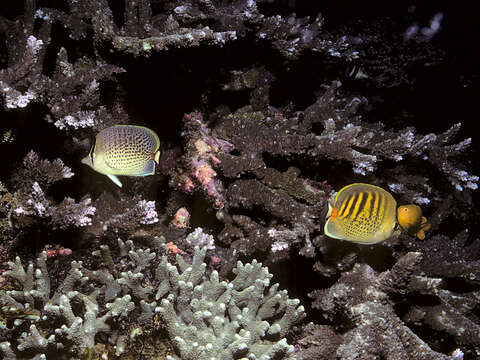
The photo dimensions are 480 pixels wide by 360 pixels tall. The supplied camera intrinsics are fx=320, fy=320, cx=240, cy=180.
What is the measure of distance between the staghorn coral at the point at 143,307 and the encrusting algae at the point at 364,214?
0.76 metres

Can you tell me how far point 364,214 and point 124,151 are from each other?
5.63ft

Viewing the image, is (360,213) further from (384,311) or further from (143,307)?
(143,307)

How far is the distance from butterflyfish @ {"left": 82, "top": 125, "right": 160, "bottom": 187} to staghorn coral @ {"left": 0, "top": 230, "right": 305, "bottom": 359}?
28.1 inches

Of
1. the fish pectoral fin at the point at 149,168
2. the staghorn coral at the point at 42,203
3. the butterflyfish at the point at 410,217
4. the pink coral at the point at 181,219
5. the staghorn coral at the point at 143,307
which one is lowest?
the pink coral at the point at 181,219

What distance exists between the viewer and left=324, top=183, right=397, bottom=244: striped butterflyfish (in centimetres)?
219

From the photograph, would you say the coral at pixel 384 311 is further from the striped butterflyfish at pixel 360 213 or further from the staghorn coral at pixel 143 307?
the striped butterflyfish at pixel 360 213

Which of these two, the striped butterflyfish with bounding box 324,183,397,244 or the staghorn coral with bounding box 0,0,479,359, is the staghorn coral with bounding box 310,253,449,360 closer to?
the staghorn coral with bounding box 0,0,479,359

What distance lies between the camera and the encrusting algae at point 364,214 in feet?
7.18

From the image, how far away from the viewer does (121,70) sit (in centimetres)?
296

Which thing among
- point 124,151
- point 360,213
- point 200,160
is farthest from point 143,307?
point 360,213

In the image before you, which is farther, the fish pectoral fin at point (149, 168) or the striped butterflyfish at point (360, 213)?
the fish pectoral fin at point (149, 168)

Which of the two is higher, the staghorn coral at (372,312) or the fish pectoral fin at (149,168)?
the fish pectoral fin at (149,168)

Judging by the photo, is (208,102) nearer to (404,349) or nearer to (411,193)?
(411,193)

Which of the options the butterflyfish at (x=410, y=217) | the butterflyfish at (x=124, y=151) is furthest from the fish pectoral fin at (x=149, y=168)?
the butterflyfish at (x=410, y=217)
